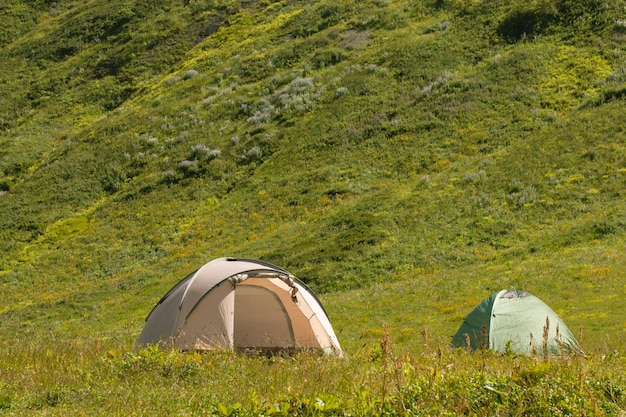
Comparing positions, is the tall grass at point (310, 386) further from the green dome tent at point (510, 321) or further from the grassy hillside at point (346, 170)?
the green dome tent at point (510, 321)

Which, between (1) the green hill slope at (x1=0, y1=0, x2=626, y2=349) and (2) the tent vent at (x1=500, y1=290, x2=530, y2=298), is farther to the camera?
(1) the green hill slope at (x1=0, y1=0, x2=626, y2=349)

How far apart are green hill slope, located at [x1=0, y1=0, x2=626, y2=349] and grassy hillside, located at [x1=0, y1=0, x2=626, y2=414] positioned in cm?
18

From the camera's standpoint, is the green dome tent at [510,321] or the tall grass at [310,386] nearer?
the tall grass at [310,386]

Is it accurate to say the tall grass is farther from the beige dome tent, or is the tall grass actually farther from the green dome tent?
the green dome tent

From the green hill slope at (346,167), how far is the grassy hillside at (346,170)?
176 millimetres

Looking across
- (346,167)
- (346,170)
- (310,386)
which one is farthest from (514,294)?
(346,167)

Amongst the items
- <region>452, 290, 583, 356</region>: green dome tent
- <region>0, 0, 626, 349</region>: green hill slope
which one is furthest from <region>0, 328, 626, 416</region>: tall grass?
<region>0, 0, 626, 349</region>: green hill slope

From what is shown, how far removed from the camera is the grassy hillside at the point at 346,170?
27.6 meters

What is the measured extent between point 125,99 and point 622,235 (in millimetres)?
61092

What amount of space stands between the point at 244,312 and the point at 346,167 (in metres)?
30.0

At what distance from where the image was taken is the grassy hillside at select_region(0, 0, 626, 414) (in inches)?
1085

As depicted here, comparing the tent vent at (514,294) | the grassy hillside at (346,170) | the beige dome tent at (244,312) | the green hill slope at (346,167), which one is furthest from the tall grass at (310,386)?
→ the green hill slope at (346,167)

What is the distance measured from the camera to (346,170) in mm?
44750

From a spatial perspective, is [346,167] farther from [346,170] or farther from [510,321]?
[510,321]
